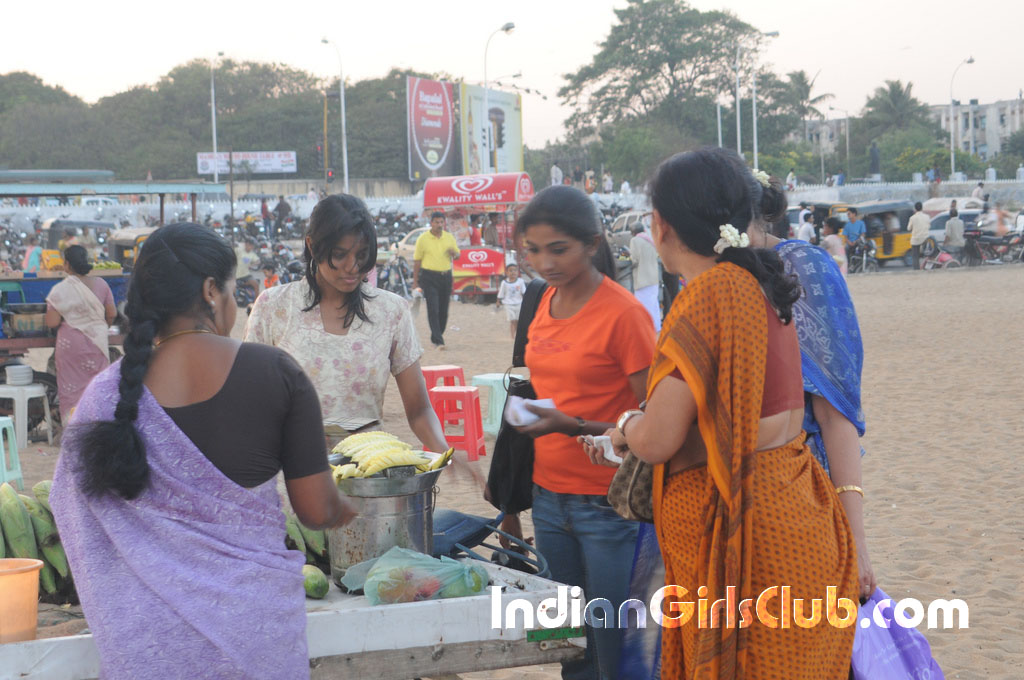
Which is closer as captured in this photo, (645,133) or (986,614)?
(986,614)

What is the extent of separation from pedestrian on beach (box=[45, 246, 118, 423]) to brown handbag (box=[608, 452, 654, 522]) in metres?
6.60

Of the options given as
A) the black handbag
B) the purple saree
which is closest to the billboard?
the black handbag

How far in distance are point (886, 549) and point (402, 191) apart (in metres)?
55.0

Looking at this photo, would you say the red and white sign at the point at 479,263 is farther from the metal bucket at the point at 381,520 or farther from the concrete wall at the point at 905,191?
the concrete wall at the point at 905,191

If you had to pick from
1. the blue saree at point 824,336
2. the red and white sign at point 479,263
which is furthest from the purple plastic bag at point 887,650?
the red and white sign at point 479,263

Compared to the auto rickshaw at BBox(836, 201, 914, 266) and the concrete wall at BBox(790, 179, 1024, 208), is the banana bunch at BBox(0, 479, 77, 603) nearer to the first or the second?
the auto rickshaw at BBox(836, 201, 914, 266)

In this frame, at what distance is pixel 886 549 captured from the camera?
504cm

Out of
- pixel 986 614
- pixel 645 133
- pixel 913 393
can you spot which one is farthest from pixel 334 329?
pixel 645 133

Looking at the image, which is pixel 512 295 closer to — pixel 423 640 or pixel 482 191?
pixel 482 191

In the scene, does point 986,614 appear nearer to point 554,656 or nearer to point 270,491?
point 554,656

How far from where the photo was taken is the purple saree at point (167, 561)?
1615 millimetres

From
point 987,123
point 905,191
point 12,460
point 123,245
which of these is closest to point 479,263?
point 123,245

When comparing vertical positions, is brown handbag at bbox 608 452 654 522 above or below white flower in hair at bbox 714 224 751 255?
below

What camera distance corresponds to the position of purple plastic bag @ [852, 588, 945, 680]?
2.10m
